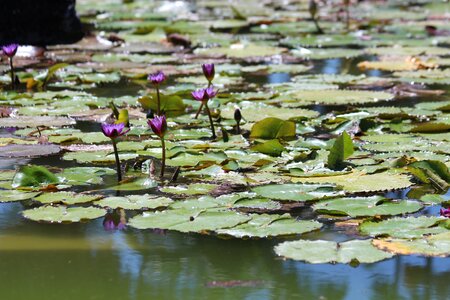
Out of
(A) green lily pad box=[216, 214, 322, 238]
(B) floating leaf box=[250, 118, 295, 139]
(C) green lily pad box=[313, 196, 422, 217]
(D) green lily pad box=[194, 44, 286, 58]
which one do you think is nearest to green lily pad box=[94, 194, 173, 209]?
(A) green lily pad box=[216, 214, 322, 238]

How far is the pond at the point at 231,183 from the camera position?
1.89 m

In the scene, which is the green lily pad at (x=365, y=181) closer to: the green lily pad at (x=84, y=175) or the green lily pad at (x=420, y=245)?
the green lily pad at (x=420, y=245)

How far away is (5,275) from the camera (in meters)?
1.90

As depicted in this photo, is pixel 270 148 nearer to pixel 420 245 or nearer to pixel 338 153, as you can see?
pixel 338 153

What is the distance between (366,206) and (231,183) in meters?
0.42

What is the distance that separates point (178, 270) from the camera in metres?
1.92

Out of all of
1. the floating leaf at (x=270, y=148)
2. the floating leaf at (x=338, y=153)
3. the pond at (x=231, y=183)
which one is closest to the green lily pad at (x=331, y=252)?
the pond at (x=231, y=183)

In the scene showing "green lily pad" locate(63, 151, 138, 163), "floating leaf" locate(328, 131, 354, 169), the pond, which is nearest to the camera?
the pond

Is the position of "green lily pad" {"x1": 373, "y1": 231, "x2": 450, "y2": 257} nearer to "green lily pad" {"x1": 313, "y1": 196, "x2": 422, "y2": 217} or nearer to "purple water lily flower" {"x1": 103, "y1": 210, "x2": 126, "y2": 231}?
"green lily pad" {"x1": 313, "y1": 196, "x2": 422, "y2": 217}

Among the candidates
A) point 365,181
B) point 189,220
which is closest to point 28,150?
point 189,220

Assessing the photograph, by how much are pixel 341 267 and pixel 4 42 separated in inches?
158

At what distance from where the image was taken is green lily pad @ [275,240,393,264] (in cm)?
195

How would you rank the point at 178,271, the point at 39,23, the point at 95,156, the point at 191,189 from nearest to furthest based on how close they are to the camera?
the point at 178,271
the point at 191,189
the point at 95,156
the point at 39,23

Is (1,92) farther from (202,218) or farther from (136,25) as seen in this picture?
(136,25)
